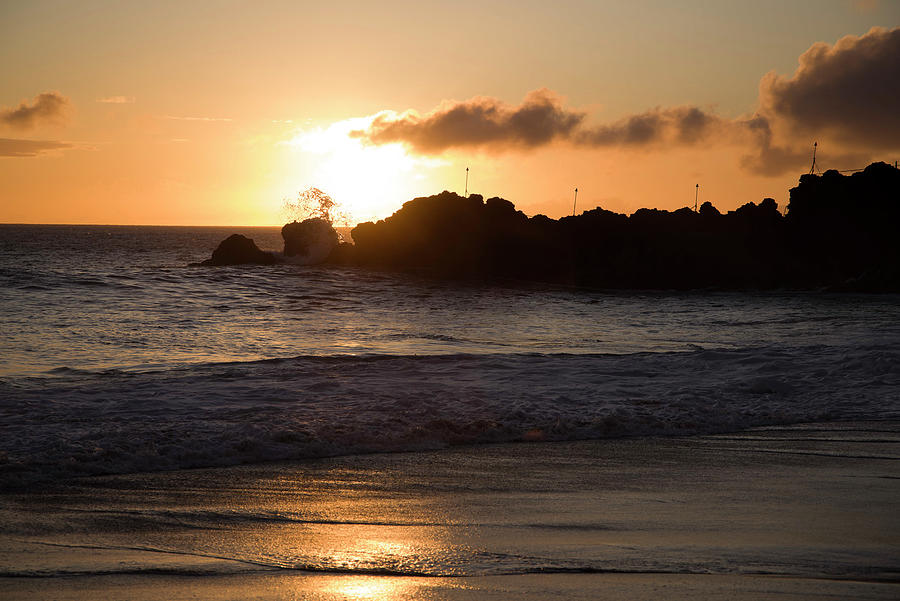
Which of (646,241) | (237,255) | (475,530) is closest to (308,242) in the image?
(237,255)

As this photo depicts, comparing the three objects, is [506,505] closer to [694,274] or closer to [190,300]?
[190,300]

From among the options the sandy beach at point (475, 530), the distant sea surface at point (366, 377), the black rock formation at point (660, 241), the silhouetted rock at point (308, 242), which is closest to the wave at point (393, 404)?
the distant sea surface at point (366, 377)

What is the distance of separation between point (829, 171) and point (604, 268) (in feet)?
65.0

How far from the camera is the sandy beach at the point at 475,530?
12.6 ft

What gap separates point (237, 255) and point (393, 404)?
43.1m

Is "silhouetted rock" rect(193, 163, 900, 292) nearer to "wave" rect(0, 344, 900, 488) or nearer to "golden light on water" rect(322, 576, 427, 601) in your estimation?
"wave" rect(0, 344, 900, 488)

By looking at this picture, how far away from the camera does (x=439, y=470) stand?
6.61 metres

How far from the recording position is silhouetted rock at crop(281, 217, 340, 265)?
2025 inches

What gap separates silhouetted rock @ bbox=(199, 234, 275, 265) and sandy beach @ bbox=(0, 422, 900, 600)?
45.0 metres

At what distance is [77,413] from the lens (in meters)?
8.66

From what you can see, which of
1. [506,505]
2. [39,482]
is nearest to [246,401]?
[39,482]

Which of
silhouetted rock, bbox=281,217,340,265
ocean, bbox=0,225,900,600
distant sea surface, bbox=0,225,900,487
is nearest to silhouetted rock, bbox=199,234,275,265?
silhouetted rock, bbox=281,217,340,265

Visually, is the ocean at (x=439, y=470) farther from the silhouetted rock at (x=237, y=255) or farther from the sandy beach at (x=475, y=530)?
the silhouetted rock at (x=237, y=255)

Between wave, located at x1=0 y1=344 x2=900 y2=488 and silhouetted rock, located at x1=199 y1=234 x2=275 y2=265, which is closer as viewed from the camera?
wave, located at x1=0 y1=344 x2=900 y2=488
